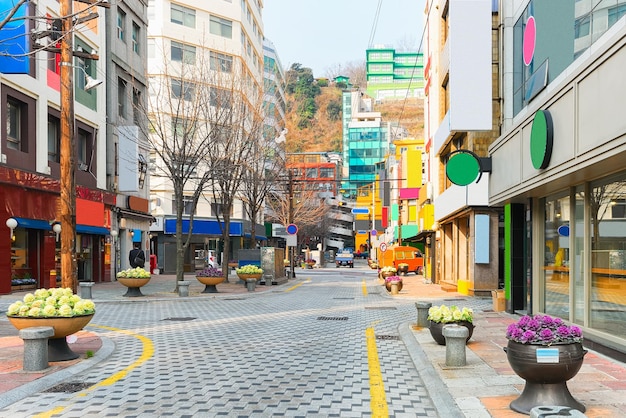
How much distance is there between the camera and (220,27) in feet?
174

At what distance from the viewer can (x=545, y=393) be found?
6125mm

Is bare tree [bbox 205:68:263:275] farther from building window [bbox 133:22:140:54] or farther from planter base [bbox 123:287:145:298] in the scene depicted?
building window [bbox 133:22:140:54]

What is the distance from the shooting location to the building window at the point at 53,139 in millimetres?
26022

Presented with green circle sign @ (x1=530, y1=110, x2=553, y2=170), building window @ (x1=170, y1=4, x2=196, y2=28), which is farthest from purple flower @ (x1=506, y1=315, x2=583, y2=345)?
building window @ (x1=170, y1=4, x2=196, y2=28)

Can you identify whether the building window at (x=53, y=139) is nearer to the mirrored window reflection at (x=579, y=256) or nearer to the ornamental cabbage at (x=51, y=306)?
the ornamental cabbage at (x=51, y=306)

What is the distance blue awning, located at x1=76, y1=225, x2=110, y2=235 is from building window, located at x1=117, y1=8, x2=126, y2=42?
10.6 metres

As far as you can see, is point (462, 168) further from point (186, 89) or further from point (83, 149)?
point (83, 149)

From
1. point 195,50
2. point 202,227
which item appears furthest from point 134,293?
point 195,50

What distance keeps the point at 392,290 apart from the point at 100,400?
1860 cm

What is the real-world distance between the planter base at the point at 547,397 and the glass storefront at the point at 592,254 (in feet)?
12.1

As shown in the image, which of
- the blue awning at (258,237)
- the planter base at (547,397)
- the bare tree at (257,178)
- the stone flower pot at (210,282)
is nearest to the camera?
the planter base at (547,397)

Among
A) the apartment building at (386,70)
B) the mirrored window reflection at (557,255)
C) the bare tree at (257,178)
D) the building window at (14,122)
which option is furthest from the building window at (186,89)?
the apartment building at (386,70)

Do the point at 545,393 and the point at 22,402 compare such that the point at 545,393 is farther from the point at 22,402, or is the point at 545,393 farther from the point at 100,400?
the point at 22,402

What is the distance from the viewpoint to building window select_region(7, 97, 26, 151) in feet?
74.4
